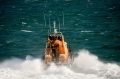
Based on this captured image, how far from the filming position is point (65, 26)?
8369 cm

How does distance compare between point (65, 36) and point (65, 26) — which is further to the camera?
point (65, 26)

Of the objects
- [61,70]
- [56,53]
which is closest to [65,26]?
[56,53]

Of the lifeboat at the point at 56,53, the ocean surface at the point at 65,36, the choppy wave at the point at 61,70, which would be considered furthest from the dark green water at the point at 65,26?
the lifeboat at the point at 56,53

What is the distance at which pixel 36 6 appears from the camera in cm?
10938

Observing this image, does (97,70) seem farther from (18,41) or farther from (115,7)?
(115,7)

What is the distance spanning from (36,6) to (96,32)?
37.1 m

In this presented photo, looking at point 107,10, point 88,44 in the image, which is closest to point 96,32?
point 88,44

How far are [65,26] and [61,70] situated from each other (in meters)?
34.8

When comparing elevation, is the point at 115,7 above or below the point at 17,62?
above

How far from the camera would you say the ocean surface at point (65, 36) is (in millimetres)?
51781

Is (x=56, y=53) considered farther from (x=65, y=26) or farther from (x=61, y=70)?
(x=65, y=26)

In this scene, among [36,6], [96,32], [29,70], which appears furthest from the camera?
[36,6]

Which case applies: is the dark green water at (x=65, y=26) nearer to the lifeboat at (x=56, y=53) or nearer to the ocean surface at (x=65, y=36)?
the ocean surface at (x=65, y=36)

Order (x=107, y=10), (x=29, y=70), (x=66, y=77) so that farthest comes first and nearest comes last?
1. (x=107, y=10)
2. (x=29, y=70)
3. (x=66, y=77)
